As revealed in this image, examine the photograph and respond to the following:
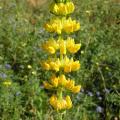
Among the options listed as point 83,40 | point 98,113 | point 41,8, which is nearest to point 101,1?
point 41,8

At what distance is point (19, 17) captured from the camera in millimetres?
6738

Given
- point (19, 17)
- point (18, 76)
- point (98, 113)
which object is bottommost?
point (98, 113)

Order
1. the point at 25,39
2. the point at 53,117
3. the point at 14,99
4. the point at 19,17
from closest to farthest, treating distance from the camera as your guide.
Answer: the point at 53,117 → the point at 14,99 → the point at 25,39 → the point at 19,17

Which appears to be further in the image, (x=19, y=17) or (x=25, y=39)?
(x=19, y=17)

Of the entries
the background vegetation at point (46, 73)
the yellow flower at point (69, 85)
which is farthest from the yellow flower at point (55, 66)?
the background vegetation at point (46, 73)

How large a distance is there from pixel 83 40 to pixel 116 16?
5.34 ft

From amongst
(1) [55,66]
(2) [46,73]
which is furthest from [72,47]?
(2) [46,73]

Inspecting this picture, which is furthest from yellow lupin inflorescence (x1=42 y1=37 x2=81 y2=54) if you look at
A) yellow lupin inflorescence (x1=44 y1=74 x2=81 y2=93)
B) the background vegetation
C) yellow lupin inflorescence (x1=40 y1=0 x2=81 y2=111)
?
the background vegetation

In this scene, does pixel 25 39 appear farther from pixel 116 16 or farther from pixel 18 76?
pixel 116 16

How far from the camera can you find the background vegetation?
4723 mm

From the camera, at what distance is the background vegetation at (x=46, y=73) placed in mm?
4723

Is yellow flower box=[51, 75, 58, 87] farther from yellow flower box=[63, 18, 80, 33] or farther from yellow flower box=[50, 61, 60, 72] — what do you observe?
yellow flower box=[63, 18, 80, 33]

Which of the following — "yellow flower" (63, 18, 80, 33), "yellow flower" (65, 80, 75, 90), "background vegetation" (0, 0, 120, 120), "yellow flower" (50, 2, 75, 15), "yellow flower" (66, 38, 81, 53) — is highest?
"yellow flower" (50, 2, 75, 15)

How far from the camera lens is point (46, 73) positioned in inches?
212
